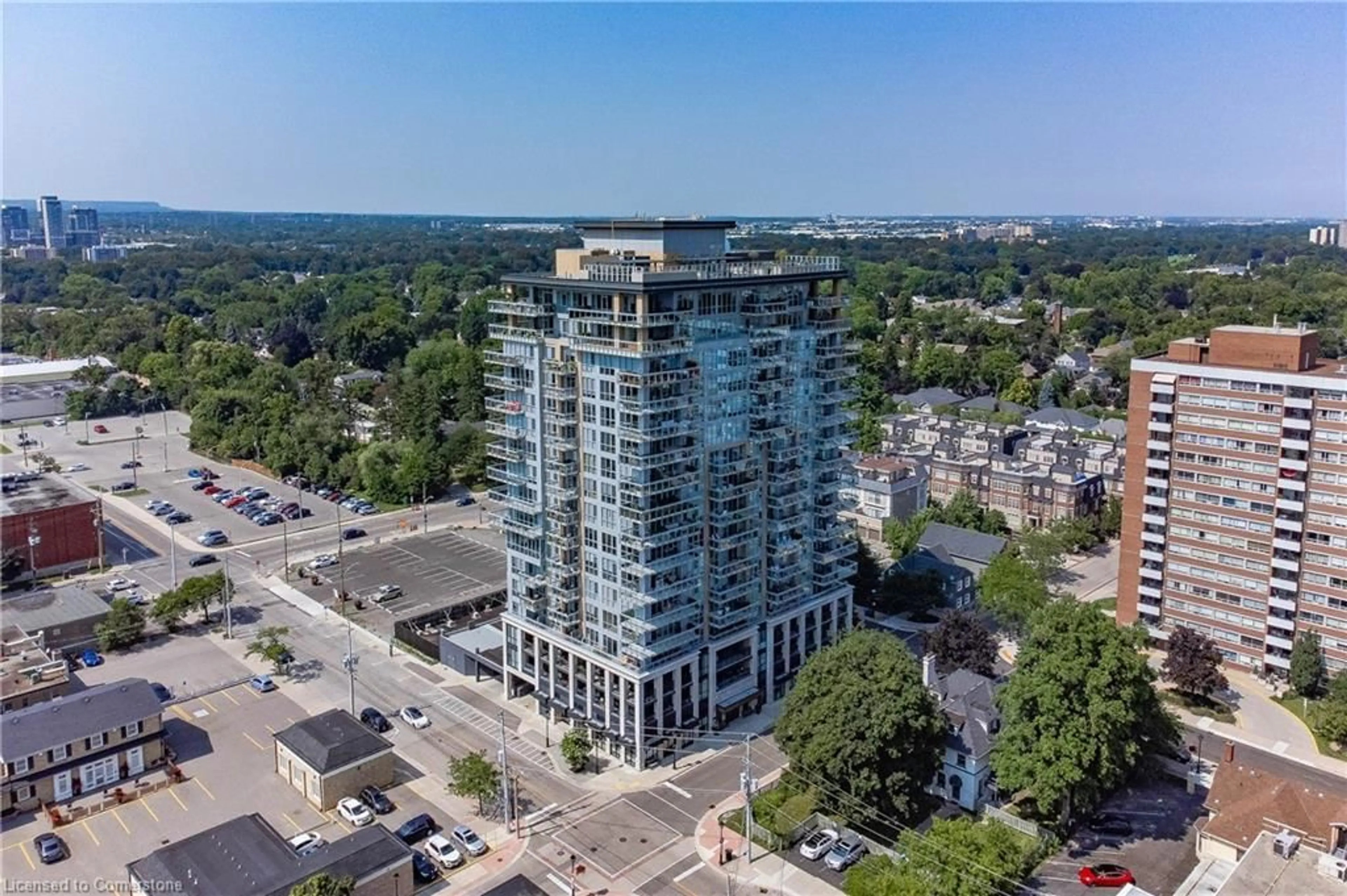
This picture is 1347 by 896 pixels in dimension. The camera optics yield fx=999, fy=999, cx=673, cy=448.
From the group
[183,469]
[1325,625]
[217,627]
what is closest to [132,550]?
[217,627]

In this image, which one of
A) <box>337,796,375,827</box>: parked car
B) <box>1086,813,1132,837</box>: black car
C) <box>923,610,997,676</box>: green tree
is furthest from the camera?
<box>923,610,997,676</box>: green tree

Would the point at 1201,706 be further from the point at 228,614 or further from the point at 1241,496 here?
the point at 228,614

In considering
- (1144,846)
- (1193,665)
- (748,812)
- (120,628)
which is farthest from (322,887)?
(1193,665)

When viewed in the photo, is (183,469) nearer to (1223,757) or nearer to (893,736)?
(893,736)

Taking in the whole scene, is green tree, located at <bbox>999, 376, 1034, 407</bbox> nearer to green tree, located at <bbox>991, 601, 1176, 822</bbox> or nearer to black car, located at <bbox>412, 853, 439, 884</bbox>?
green tree, located at <bbox>991, 601, 1176, 822</bbox>

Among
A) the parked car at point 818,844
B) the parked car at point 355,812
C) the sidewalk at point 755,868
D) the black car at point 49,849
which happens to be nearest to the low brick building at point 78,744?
the black car at point 49,849

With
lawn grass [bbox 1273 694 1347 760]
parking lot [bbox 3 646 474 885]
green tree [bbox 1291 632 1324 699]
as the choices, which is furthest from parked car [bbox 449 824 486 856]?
green tree [bbox 1291 632 1324 699]
